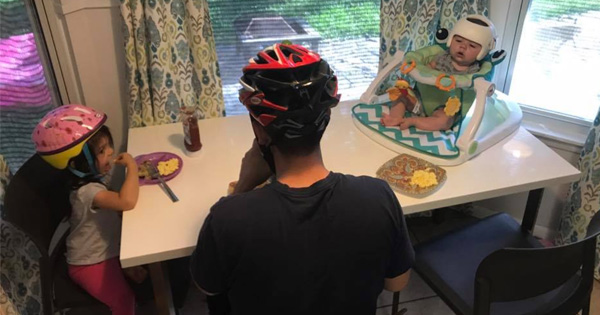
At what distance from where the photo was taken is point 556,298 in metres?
1.42

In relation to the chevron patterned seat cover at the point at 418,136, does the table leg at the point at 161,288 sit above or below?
below

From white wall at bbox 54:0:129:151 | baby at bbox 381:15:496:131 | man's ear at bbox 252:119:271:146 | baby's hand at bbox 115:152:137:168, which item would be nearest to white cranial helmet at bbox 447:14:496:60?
baby at bbox 381:15:496:131

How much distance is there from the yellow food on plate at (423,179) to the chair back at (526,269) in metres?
0.34

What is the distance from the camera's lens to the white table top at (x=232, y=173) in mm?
1292

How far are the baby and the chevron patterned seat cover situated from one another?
0.02 metres

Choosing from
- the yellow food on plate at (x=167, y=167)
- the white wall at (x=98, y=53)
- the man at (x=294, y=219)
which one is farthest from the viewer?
the white wall at (x=98, y=53)

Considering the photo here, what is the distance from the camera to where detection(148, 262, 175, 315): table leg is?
4.48 feet

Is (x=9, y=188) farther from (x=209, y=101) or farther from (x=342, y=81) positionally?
(x=342, y=81)

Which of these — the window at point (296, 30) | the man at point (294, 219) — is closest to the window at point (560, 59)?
the window at point (296, 30)

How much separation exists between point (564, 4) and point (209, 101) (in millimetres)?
1552

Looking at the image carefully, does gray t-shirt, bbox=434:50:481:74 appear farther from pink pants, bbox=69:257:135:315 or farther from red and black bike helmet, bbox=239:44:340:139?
pink pants, bbox=69:257:135:315

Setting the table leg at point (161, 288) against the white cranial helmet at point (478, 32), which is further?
the white cranial helmet at point (478, 32)

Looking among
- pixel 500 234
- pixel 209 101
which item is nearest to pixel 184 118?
pixel 209 101

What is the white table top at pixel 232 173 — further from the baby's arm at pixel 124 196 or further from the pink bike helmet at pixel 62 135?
the pink bike helmet at pixel 62 135
